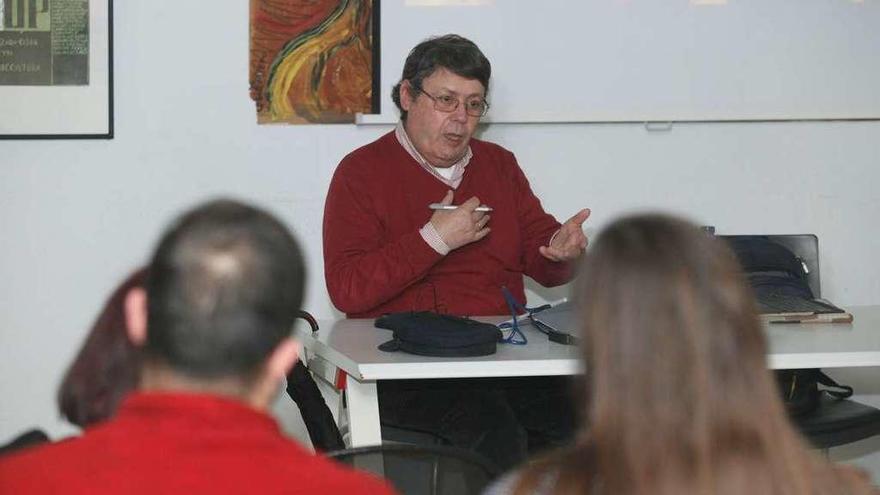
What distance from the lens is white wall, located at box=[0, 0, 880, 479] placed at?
12.0 ft

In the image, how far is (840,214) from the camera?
386cm

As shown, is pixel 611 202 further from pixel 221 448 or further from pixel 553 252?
pixel 221 448

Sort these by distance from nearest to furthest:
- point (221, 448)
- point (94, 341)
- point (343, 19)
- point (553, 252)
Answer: point (221, 448)
point (94, 341)
point (553, 252)
point (343, 19)

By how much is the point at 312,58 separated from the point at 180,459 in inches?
108

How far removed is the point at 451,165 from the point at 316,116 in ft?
1.65

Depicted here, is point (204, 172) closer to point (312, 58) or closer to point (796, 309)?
point (312, 58)

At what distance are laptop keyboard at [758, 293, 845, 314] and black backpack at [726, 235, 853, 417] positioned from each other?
4 cm

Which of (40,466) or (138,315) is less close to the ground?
(138,315)

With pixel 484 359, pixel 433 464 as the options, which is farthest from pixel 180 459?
pixel 484 359

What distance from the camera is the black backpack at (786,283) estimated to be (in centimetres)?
302

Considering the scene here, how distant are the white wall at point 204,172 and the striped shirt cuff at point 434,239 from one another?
716mm

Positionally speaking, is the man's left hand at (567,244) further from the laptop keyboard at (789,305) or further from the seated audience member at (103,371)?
the seated audience member at (103,371)

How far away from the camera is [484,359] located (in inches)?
94.5

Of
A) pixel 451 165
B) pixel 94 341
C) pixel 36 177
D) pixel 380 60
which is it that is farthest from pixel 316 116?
pixel 94 341
